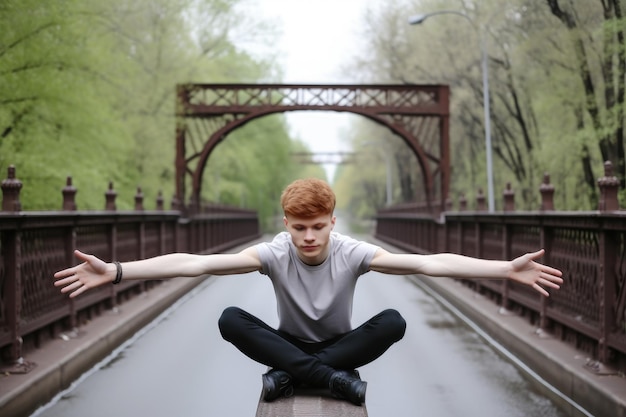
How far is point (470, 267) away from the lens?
4914 millimetres

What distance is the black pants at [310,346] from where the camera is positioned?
5227 millimetres

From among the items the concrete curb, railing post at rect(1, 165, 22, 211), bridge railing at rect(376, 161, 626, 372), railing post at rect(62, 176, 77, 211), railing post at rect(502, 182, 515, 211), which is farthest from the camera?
railing post at rect(502, 182, 515, 211)

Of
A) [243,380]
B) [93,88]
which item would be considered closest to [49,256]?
[243,380]

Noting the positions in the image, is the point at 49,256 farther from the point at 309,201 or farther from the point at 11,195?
the point at 309,201

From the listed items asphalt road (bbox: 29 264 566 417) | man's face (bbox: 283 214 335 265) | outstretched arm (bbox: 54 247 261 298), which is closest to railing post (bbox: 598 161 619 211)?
asphalt road (bbox: 29 264 566 417)

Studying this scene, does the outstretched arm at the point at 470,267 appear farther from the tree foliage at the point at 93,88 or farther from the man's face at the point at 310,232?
the tree foliage at the point at 93,88

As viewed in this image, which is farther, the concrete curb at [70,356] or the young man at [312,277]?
the concrete curb at [70,356]

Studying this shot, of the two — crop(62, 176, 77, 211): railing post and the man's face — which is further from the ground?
crop(62, 176, 77, 211): railing post

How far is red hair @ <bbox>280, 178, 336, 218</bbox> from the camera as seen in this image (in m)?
4.82

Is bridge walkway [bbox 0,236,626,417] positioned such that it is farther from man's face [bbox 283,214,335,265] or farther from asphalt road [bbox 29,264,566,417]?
man's face [bbox 283,214,335,265]

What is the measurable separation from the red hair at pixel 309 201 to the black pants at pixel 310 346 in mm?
872

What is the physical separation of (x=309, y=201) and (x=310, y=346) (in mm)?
1085

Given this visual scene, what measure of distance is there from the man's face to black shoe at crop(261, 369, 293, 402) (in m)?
0.75

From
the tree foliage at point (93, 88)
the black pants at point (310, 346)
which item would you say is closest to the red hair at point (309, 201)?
the black pants at point (310, 346)
